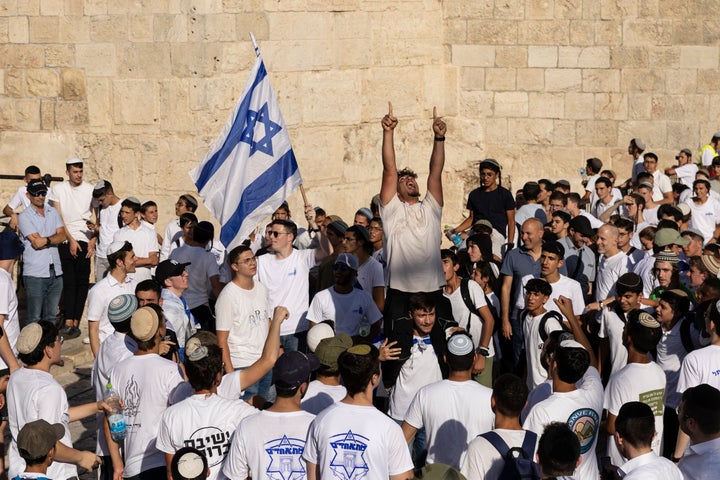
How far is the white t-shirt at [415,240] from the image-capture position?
7.81 m

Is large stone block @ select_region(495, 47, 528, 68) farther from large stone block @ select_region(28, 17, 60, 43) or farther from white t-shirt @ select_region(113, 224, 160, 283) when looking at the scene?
white t-shirt @ select_region(113, 224, 160, 283)

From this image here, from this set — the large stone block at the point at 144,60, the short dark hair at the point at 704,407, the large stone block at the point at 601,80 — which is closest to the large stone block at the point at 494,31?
the large stone block at the point at 601,80

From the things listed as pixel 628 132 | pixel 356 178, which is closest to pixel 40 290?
pixel 356 178

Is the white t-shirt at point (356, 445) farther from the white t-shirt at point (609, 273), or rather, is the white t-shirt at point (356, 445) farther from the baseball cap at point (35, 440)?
the white t-shirt at point (609, 273)

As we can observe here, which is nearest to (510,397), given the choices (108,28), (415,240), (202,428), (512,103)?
(202,428)

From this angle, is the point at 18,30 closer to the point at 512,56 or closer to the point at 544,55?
the point at 512,56

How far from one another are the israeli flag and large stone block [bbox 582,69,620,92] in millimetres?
8107

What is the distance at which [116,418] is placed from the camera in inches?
239

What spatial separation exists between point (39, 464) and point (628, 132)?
12.6 metres

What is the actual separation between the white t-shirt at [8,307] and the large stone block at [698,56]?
11.3 meters

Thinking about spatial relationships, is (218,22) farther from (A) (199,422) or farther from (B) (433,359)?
(A) (199,422)

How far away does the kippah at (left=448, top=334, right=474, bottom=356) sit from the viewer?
607cm

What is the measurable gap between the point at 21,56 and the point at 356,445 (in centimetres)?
970

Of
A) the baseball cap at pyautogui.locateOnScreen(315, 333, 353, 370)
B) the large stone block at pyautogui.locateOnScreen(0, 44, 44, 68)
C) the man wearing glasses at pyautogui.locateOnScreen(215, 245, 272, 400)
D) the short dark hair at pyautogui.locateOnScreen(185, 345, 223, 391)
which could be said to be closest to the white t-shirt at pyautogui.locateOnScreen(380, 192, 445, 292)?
the man wearing glasses at pyautogui.locateOnScreen(215, 245, 272, 400)
